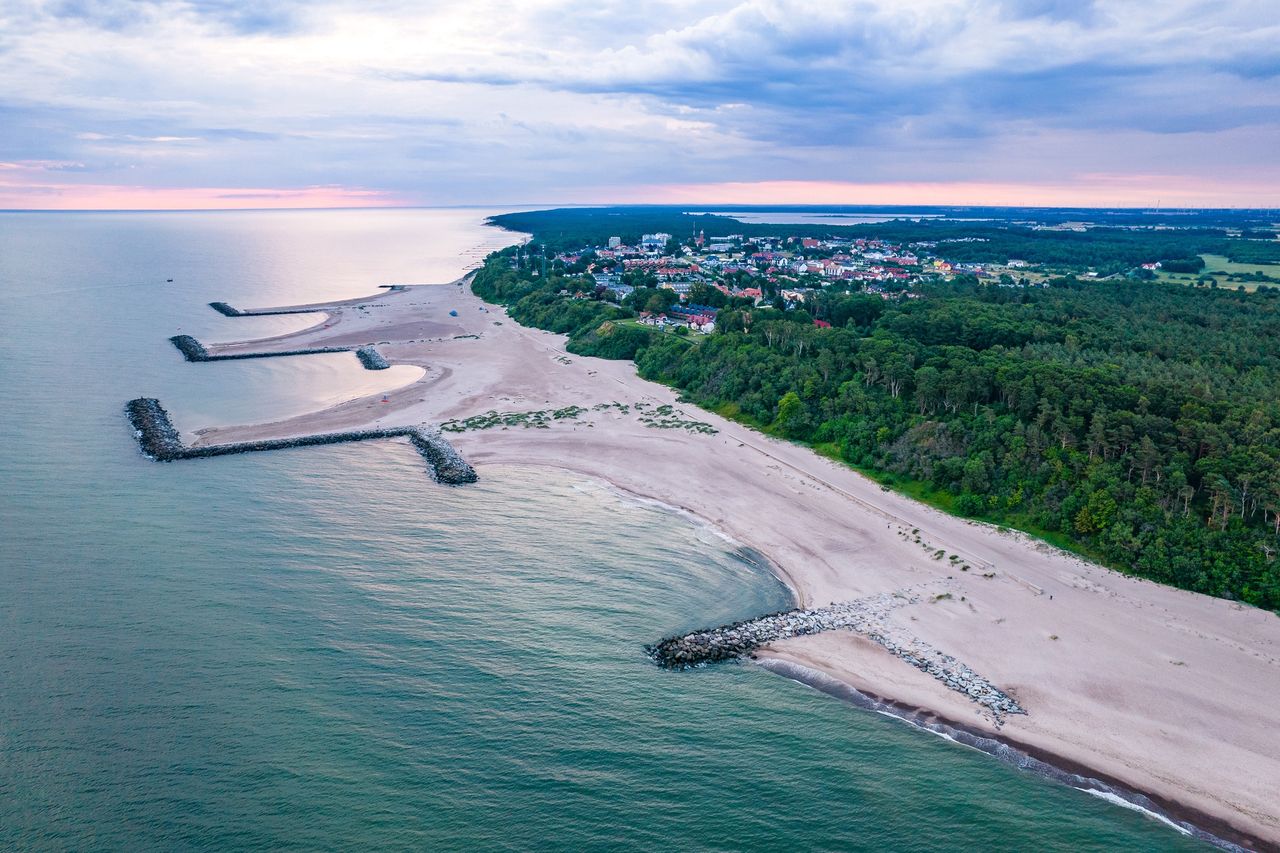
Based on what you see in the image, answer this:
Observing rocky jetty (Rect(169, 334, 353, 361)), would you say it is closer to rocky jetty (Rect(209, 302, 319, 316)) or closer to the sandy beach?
rocky jetty (Rect(209, 302, 319, 316))

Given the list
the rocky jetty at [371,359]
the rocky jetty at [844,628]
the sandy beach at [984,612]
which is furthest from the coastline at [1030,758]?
the rocky jetty at [371,359]

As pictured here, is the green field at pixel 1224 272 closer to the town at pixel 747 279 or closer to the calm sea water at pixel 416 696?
the town at pixel 747 279

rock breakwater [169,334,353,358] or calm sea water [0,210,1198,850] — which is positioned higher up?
rock breakwater [169,334,353,358]

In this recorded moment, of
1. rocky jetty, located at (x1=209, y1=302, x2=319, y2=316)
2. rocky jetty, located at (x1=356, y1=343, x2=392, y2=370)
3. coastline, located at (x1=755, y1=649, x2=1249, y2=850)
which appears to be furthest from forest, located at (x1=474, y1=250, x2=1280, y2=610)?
rocky jetty, located at (x1=209, y1=302, x2=319, y2=316)

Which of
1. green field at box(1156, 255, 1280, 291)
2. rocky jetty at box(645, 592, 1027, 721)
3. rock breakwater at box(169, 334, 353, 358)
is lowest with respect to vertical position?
rocky jetty at box(645, 592, 1027, 721)

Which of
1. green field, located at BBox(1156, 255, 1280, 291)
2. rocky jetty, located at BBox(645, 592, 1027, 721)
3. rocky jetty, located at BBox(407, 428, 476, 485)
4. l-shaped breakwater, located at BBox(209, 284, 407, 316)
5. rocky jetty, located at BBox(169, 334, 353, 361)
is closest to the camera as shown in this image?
rocky jetty, located at BBox(645, 592, 1027, 721)

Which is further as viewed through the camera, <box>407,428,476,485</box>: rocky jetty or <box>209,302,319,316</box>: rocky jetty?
<box>209,302,319,316</box>: rocky jetty

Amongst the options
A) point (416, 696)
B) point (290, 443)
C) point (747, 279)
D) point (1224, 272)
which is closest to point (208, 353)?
point (290, 443)

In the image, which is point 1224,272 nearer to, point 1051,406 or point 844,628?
point 1051,406
